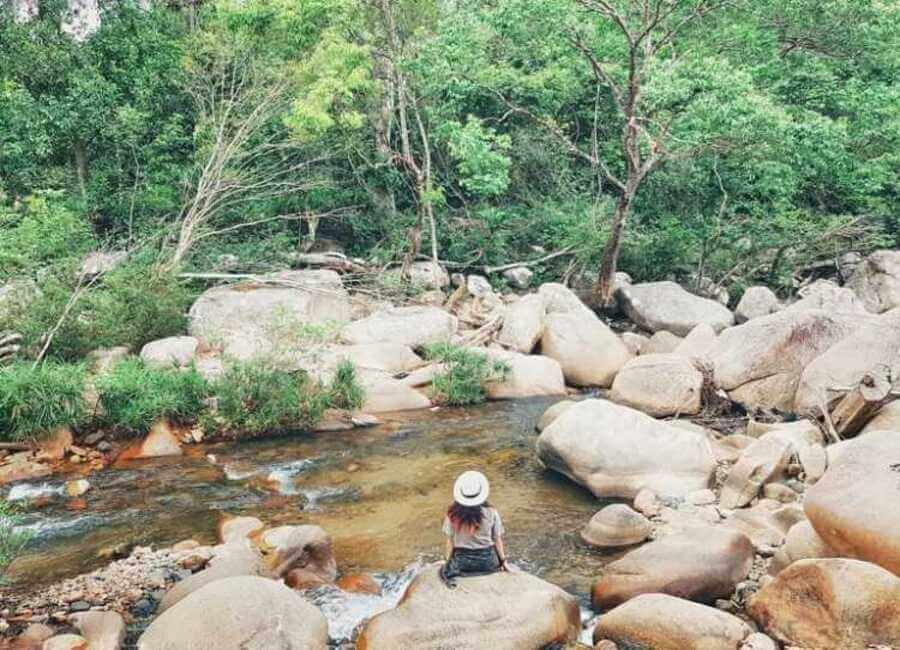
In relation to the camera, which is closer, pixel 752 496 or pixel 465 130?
pixel 752 496

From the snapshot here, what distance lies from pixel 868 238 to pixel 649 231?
17.1 ft

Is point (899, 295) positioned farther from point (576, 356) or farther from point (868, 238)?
point (576, 356)

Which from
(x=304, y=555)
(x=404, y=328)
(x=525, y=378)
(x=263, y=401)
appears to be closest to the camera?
(x=304, y=555)

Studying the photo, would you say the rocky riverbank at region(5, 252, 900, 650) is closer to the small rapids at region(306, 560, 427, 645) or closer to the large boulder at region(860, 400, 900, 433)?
the large boulder at region(860, 400, 900, 433)

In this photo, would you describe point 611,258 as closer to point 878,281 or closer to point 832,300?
point 832,300

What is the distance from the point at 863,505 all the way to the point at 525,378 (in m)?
7.42

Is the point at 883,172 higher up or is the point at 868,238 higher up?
the point at 883,172

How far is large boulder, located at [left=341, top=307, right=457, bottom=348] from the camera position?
1395cm

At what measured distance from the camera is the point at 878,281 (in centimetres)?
1800

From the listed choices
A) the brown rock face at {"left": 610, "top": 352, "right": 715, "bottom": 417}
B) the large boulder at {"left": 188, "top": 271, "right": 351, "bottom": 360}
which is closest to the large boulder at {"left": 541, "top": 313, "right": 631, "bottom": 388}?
the brown rock face at {"left": 610, "top": 352, "right": 715, "bottom": 417}

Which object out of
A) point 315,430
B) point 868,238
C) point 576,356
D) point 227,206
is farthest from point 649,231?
point 315,430

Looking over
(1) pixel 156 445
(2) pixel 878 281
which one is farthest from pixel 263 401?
(2) pixel 878 281

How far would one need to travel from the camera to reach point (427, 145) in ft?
59.3

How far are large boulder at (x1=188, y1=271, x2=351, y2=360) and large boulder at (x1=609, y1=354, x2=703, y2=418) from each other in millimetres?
4942
